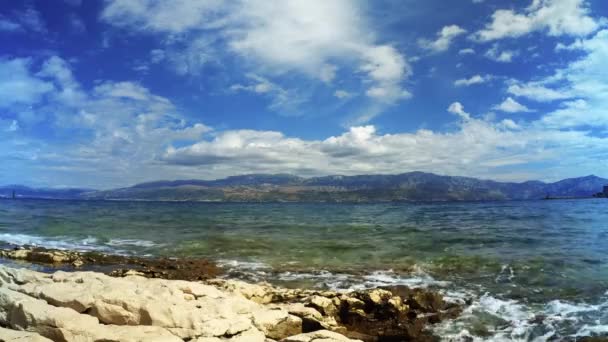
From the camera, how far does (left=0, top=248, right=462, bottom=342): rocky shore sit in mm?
10078

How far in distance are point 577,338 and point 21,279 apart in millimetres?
19990

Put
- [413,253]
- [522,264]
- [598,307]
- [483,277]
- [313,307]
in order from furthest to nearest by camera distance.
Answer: [413,253] → [522,264] → [483,277] → [598,307] → [313,307]

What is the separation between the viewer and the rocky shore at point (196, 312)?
10078 millimetres

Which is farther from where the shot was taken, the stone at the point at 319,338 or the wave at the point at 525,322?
the wave at the point at 525,322

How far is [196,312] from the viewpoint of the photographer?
11516 mm

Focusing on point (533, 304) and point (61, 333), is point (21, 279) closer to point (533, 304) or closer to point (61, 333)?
point (61, 333)

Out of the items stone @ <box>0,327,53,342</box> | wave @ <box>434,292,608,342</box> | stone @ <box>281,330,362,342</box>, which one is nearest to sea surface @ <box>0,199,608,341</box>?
wave @ <box>434,292,608,342</box>

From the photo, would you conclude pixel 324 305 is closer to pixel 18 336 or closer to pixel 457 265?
pixel 18 336

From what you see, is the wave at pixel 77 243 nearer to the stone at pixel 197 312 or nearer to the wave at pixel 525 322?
the stone at pixel 197 312

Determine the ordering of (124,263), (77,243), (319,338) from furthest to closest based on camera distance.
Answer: (77,243), (124,263), (319,338)

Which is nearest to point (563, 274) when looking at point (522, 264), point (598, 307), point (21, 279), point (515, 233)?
point (522, 264)

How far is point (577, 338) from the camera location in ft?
45.1

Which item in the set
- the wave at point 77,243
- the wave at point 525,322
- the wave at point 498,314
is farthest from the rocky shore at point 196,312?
the wave at point 77,243

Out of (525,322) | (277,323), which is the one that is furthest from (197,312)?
(525,322)
